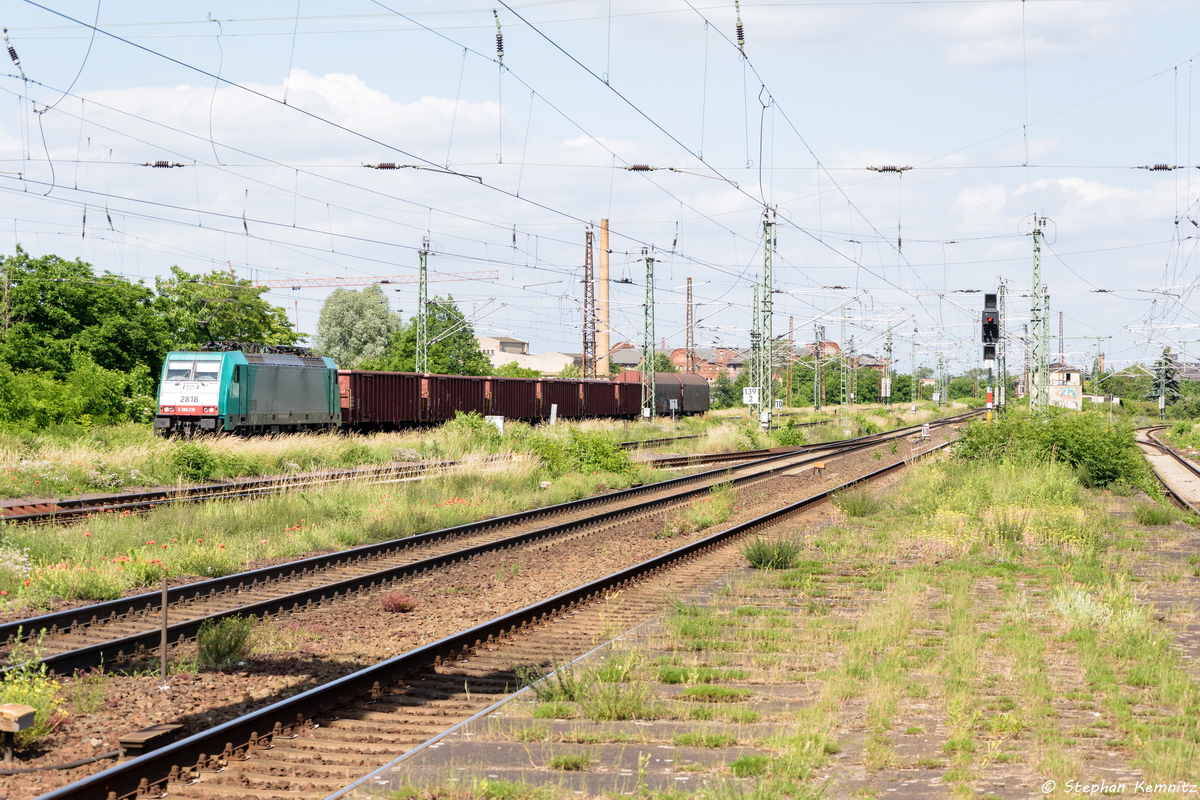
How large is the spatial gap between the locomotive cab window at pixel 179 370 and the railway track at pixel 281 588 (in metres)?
13.1

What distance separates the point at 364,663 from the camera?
8.69 metres

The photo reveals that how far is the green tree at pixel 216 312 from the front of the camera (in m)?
54.2

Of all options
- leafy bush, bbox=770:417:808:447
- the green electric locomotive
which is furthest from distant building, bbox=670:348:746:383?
the green electric locomotive

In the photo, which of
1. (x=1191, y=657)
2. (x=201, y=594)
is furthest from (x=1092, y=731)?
(x=201, y=594)

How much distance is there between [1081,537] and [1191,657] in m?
7.23

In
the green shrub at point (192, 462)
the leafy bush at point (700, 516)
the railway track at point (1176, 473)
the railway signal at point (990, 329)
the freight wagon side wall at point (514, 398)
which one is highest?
the railway signal at point (990, 329)

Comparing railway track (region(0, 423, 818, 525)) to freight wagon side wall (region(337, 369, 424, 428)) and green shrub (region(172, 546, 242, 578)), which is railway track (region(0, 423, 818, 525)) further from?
freight wagon side wall (region(337, 369, 424, 428))

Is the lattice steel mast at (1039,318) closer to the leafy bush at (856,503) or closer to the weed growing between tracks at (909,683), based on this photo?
the leafy bush at (856,503)

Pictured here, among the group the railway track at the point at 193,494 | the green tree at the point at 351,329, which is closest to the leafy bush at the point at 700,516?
the railway track at the point at 193,494

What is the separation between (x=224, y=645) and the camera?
8555 mm

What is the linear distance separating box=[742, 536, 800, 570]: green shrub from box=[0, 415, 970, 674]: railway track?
3926mm

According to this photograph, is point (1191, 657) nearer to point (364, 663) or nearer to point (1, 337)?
point (364, 663)

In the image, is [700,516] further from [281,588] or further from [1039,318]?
[1039,318]

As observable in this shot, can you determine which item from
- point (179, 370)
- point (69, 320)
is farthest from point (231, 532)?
point (69, 320)
